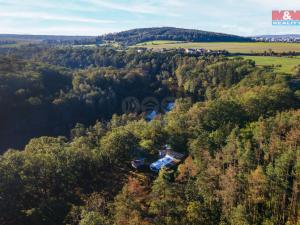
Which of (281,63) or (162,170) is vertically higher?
(281,63)

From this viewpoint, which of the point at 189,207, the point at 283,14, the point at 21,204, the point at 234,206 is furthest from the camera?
the point at 283,14

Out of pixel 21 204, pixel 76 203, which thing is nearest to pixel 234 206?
pixel 76 203

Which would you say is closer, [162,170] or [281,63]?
[162,170]

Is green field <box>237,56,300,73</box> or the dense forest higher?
green field <box>237,56,300,73</box>

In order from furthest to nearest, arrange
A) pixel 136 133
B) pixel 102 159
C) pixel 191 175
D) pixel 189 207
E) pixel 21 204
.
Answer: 1. pixel 136 133
2. pixel 102 159
3. pixel 191 175
4. pixel 21 204
5. pixel 189 207

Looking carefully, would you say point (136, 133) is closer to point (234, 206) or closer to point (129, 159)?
point (129, 159)

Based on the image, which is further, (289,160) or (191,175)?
(191,175)

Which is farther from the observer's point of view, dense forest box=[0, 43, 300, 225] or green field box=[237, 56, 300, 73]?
green field box=[237, 56, 300, 73]

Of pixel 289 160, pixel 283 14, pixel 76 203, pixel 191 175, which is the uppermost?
pixel 283 14

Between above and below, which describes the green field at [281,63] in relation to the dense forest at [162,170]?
above

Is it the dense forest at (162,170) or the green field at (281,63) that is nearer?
the dense forest at (162,170)

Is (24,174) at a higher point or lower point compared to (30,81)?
lower
